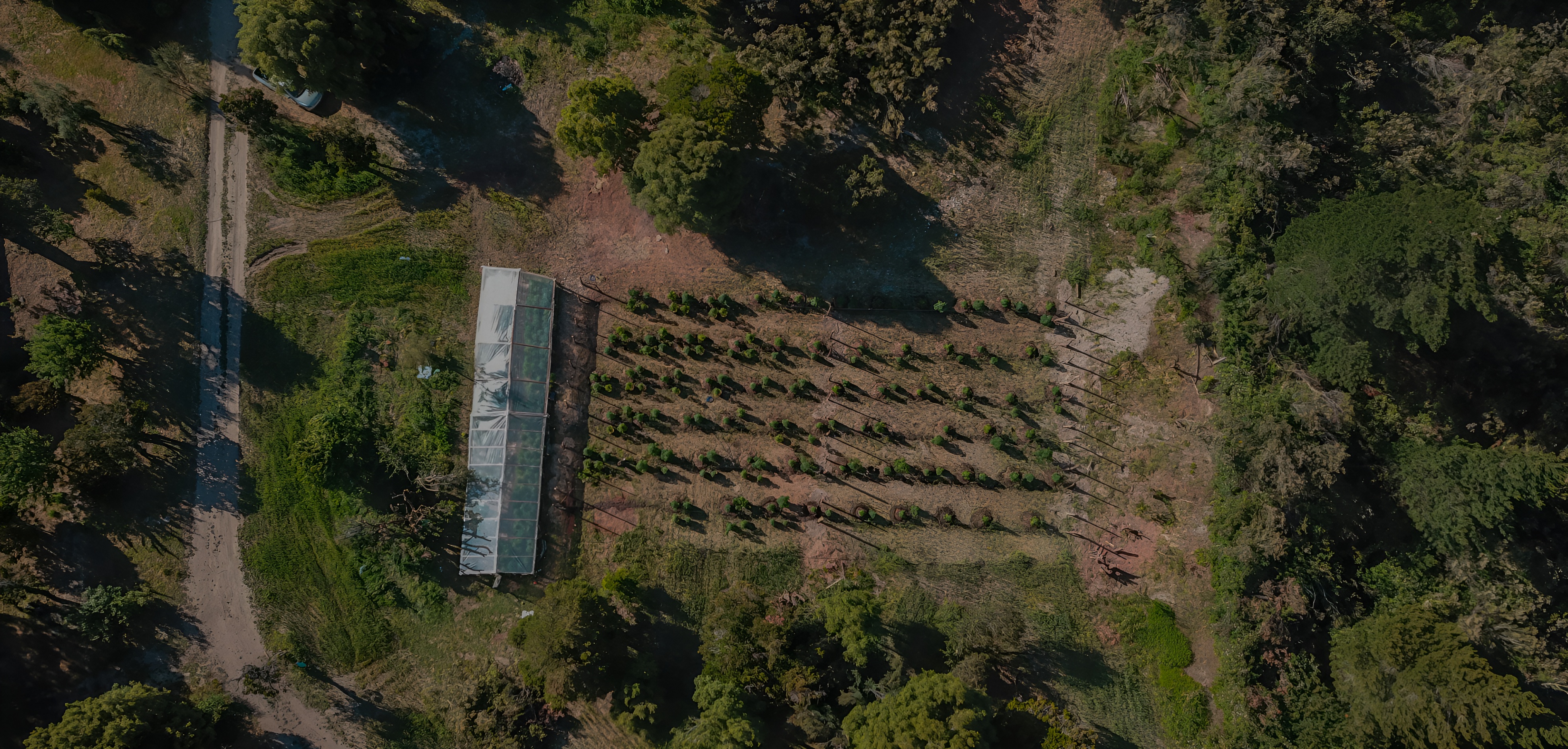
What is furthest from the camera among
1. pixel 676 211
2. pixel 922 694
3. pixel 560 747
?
pixel 560 747

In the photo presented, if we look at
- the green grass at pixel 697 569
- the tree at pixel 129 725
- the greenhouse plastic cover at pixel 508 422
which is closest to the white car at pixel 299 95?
the greenhouse plastic cover at pixel 508 422

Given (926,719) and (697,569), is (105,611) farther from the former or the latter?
(926,719)

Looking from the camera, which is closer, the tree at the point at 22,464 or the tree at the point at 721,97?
the tree at the point at 22,464

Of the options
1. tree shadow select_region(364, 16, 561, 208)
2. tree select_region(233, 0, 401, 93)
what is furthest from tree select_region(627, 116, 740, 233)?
tree select_region(233, 0, 401, 93)

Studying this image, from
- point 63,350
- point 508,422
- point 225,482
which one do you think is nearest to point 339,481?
point 225,482

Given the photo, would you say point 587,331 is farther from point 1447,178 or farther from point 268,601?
point 1447,178

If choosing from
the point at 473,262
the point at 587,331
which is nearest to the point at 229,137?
the point at 473,262

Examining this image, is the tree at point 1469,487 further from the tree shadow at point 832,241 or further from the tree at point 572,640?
the tree at point 572,640
